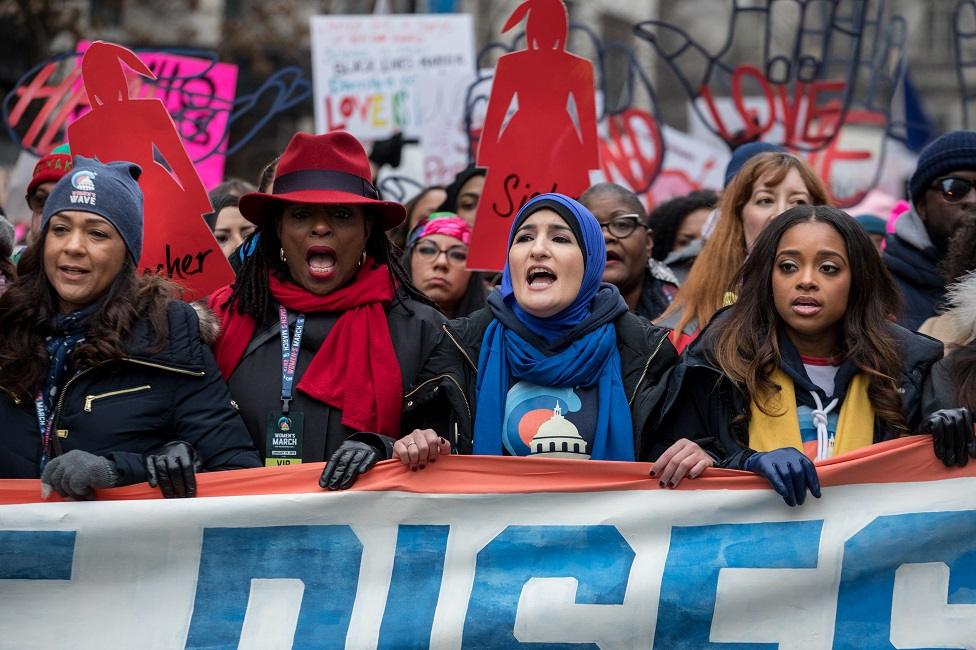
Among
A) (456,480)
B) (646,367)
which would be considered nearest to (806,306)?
(646,367)

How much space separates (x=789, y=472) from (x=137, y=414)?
1745mm

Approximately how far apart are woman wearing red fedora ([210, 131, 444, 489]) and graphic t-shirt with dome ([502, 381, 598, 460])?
36 centimetres

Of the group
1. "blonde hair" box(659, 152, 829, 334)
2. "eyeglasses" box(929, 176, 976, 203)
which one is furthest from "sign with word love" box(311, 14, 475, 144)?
"eyeglasses" box(929, 176, 976, 203)

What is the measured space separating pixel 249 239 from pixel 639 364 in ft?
4.73

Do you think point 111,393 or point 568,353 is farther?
point 568,353

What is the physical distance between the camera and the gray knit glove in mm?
3680

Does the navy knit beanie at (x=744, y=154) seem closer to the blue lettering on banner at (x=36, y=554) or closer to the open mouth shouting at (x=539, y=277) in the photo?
the open mouth shouting at (x=539, y=277)

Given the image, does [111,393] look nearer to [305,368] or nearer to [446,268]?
[305,368]

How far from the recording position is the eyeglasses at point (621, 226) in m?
5.52

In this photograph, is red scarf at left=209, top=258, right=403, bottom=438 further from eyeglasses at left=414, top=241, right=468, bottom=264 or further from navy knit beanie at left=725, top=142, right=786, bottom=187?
navy knit beanie at left=725, top=142, right=786, bottom=187

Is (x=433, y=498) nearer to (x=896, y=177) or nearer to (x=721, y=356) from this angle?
(x=721, y=356)

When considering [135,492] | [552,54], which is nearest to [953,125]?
[552,54]

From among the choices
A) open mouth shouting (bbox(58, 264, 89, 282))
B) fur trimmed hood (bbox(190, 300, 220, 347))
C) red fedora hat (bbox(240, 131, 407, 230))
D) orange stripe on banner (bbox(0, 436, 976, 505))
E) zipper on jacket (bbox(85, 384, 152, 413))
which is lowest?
orange stripe on banner (bbox(0, 436, 976, 505))

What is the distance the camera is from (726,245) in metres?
5.02
